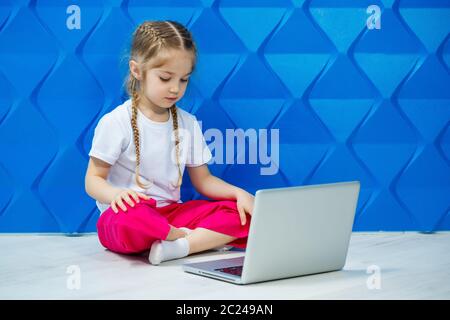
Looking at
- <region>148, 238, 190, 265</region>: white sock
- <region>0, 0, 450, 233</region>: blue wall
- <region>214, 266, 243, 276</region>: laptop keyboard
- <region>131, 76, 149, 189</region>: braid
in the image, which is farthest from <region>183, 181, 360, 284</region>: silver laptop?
<region>0, 0, 450, 233</region>: blue wall

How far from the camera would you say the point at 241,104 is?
6.36 feet

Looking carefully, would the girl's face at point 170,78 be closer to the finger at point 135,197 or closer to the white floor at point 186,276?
the finger at point 135,197

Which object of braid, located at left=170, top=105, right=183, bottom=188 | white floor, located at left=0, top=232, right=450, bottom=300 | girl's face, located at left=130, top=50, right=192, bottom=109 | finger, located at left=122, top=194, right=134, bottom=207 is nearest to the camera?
white floor, located at left=0, top=232, right=450, bottom=300

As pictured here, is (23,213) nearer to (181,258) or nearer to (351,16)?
(181,258)

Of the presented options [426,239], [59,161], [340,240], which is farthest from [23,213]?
[426,239]

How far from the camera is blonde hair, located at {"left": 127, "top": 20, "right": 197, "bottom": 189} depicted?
5.72 ft

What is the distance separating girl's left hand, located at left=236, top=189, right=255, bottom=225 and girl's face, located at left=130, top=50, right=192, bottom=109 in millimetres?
270

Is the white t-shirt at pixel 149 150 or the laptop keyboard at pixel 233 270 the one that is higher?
the white t-shirt at pixel 149 150

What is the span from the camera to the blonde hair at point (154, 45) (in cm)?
174

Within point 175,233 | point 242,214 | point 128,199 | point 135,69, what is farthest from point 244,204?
point 135,69

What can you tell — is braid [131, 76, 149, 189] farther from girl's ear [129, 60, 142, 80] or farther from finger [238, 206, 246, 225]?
finger [238, 206, 246, 225]

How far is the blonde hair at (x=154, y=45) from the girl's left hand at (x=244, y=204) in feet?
0.58

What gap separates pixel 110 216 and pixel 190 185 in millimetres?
337

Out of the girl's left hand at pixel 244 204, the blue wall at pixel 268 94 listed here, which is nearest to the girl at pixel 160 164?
the girl's left hand at pixel 244 204
